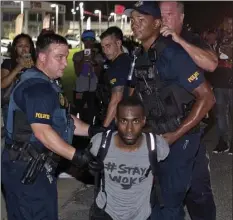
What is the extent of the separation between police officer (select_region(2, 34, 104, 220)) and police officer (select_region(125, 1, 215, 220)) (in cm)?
55

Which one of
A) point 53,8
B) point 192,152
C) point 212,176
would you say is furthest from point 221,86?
point 53,8

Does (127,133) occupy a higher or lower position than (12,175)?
higher

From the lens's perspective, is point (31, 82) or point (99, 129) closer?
point (31, 82)

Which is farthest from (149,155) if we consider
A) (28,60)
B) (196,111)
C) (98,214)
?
(28,60)

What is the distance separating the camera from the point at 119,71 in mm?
5184

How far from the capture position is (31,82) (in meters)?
3.40

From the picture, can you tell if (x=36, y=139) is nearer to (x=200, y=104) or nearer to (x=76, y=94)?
(x=200, y=104)

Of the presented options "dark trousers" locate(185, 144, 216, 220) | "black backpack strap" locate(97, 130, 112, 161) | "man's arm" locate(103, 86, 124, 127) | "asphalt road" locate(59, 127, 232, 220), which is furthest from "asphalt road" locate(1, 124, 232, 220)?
"black backpack strap" locate(97, 130, 112, 161)

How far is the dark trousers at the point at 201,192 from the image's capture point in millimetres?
4289

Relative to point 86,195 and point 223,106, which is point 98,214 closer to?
point 86,195

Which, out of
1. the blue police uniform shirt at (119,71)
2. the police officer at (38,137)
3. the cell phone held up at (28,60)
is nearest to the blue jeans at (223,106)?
the blue police uniform shirt at (119,71)

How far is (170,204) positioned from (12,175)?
43.1 inches

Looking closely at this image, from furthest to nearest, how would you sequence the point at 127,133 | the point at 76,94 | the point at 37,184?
the point at 76,94 < the point at 37,184 < the point at 127,133

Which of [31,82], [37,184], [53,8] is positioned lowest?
[53,8]
